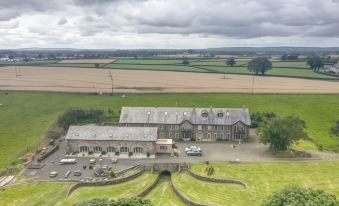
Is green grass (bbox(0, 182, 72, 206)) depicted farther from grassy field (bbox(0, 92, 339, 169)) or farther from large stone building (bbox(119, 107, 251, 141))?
large stone building (bbox(119, 107, 251, 141))

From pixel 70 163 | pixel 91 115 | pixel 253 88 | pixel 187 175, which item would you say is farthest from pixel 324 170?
pixel 253 88

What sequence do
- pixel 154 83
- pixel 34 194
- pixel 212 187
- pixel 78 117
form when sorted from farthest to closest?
pixel 154 83
pixel 78 117
pixel 212 187
pixel 34 194

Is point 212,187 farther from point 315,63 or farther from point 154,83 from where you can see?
point 315,63

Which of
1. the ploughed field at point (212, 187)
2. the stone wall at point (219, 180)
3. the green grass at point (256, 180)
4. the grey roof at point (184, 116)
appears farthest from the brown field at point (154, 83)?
the stone wall at point (219, 180)

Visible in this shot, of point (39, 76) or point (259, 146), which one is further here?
point (39, 76)

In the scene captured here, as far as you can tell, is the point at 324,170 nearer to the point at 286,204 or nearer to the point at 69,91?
the point at 286,204

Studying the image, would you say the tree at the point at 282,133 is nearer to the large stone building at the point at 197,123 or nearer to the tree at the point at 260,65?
the large stone building at the point at 197,123

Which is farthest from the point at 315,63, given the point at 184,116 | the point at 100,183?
the point at 100,183
